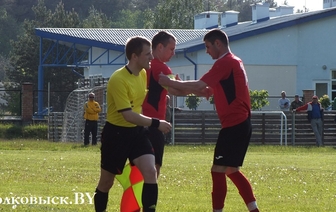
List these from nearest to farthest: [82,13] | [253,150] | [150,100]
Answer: [150,100] < [253,150] < [82,13]

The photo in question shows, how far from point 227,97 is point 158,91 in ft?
2.60

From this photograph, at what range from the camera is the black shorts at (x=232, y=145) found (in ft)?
29.5

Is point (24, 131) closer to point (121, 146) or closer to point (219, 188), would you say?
point (219, 188)

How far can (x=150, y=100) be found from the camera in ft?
30.6

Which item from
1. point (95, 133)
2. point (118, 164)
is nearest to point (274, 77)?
point (95, 133)

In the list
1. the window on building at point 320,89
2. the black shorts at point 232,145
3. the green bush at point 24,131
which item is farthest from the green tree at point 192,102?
the black shorts at point 232,145

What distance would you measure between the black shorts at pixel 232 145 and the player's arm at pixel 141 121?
33.1 inches

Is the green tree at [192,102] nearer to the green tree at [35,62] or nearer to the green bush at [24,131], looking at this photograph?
the green bush at [24,131]

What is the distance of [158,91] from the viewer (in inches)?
365

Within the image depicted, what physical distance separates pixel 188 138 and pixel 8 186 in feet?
60.6

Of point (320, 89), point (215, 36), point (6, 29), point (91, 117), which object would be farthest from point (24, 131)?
point (6, 29)

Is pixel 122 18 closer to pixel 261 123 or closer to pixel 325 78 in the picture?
pixel 325 78

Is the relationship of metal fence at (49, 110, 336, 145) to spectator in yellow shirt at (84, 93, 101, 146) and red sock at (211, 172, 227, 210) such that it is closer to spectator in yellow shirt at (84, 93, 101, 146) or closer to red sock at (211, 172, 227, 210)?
spectator in yellow shirt at (84, 93, 101, 146)

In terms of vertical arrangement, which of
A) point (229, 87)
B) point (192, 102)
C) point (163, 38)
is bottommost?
point (192, 102)
